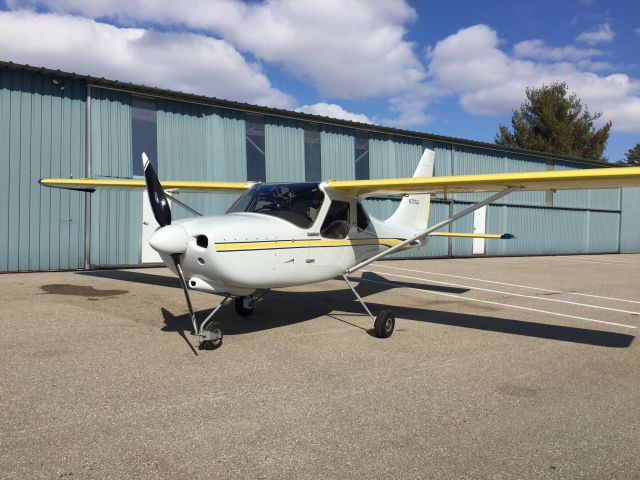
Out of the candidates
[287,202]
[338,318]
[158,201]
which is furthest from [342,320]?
[158,201]

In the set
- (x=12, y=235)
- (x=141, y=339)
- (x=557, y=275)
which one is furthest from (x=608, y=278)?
(x=12, y=235)

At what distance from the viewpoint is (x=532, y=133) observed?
4953 centimetres

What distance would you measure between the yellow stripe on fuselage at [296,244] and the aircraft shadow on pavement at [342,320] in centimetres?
119

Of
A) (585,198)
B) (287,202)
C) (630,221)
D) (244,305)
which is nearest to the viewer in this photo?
(287,202)

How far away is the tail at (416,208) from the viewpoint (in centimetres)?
1027

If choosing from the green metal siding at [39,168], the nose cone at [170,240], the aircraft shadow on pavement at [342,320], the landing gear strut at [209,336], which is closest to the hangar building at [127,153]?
the green metal siding at [39,168]

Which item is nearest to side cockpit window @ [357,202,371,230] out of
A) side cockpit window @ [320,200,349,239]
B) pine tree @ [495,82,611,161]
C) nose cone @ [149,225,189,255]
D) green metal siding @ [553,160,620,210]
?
side cockpit window @ [320,200,349,239]

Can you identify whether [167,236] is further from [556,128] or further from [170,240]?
[556,128]

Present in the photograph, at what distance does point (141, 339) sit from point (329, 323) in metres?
2.68

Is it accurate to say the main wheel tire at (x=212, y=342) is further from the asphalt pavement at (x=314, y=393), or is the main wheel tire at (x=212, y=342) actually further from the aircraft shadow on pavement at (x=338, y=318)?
the aircraft shadow on pavement at (x=338, y=318)

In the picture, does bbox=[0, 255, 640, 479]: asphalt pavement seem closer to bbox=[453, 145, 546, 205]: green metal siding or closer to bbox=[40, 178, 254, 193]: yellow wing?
bbox=[40, 178, 254, 193]: yellow wing

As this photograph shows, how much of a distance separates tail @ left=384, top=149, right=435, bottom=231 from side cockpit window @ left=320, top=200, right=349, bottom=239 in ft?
8.58

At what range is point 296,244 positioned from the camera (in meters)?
6.41

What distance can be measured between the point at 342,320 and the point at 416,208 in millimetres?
3978
